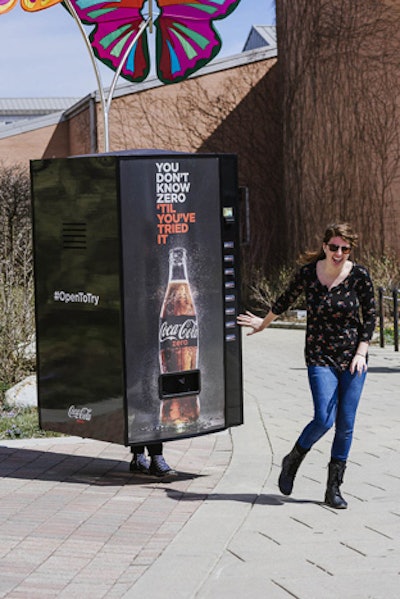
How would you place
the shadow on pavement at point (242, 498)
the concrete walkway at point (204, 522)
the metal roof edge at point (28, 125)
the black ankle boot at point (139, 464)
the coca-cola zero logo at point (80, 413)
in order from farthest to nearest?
the metal roof edge at point (28, 125) → the black ankle boot at point (139, 464) → the coca-cola zero logo at point (80, 413) → the shadow on pavement at point (242, 498) → the concrete walkway at point (204, 522)

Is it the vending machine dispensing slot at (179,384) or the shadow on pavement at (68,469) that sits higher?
the vending machine dispensing slot at (179,384)

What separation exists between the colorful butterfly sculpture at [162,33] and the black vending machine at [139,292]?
747 cm

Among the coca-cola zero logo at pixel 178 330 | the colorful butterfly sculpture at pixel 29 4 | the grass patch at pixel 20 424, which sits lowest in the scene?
the grass patch at pixel 20 424

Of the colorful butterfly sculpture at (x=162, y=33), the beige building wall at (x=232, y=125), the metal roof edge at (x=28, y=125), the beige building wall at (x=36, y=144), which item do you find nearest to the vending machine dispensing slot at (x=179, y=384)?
the colorful butterfly sculpture at (x=162, y=33)

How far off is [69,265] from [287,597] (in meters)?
3.35

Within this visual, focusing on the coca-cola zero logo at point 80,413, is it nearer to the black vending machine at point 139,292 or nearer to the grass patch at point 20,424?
the black vending machine at point 139,292

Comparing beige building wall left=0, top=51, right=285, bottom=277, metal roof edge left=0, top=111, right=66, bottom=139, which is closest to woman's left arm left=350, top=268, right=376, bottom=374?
beige building wall left=0, top=51, right=285, bottom=277

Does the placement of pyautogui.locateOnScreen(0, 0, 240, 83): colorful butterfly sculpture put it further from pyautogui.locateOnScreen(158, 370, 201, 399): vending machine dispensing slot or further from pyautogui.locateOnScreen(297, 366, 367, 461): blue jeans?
pyautogui.locateOnScreen(297, 366, 367, 461): blue jeans

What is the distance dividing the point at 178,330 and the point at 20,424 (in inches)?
111

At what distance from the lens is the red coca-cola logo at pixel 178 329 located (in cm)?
736

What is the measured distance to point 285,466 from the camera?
692 cm

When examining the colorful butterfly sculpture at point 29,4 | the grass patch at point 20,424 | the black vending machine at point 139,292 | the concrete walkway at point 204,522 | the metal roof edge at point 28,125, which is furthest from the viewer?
the metal roof edge at point 28,125

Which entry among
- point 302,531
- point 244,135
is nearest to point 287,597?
point 302,531

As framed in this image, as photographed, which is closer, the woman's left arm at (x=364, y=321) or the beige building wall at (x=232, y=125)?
the woman's left arm at (x=364, y=321)
